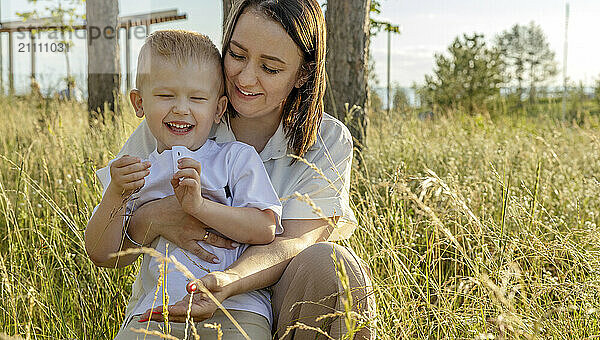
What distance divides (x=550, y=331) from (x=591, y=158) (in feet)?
10.7

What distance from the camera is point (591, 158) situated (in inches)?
174

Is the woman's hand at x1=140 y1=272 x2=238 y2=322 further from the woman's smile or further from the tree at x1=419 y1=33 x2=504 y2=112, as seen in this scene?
the tree at x1=419 y1=33 x2=504 y2=112

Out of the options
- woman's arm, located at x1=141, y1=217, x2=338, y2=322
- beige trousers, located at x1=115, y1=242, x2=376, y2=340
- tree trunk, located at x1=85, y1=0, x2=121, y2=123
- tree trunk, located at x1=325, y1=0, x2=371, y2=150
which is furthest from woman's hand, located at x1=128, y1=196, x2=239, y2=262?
tree trunk, located at x1=85, y1=0, x2=121, y2=123

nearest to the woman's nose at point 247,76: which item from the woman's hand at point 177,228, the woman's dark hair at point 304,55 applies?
the woman's dark hair at point 304,55

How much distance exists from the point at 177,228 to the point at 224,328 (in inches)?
13.3

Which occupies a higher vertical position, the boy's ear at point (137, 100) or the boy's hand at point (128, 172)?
the boy's ear at point (137, 100)

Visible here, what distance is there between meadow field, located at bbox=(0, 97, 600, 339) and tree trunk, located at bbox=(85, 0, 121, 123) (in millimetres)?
633

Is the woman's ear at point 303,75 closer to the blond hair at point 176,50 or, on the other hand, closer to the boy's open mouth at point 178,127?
the blond hair at point 176,50

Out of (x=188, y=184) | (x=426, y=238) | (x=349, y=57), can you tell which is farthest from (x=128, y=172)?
(x=349, y=57)

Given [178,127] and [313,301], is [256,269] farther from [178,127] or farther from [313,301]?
[178,127]

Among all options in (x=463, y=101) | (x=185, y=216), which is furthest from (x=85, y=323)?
(x=463, y=101)

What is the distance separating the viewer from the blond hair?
1820 millimetres

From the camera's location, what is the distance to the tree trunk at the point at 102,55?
6.54 m

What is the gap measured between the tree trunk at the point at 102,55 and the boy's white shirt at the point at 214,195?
5.07 meters
